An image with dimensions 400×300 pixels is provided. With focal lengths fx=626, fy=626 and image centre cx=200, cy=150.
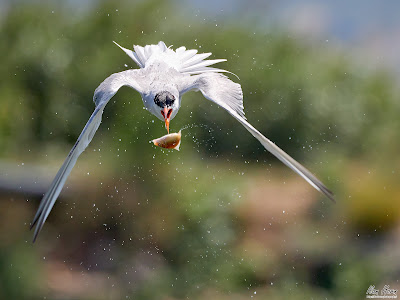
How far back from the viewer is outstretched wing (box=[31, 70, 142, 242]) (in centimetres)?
292

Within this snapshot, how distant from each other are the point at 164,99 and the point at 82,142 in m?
0.51

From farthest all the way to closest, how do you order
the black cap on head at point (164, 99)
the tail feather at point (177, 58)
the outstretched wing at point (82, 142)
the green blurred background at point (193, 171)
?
1. the green blurred background at point (193, 171)
2. the tail feather at point (177, 58)
3. the black cap on head at point (164, 99)
4. the outstretched wing at point (82, 142)

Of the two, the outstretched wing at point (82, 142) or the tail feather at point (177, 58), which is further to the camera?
the tail feather at point (177, 58)

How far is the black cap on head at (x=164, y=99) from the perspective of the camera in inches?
131

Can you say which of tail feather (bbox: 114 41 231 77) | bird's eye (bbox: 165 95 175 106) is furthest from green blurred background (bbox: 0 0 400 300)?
bird's eye (bbox: 165 95 175 106)

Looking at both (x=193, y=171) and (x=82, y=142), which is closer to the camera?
(x=82, y=142)

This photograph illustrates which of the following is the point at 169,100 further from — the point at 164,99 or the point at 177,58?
the point at 177,58

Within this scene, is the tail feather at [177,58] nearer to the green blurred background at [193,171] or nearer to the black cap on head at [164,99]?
the black cap on head at [164,99]

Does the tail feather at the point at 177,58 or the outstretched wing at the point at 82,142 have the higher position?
the tail feather at the point at 177,58

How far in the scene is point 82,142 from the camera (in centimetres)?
311

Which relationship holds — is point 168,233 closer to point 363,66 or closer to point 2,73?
point 2,73

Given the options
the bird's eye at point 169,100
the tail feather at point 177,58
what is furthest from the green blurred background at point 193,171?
the bird's eye at point 169,100

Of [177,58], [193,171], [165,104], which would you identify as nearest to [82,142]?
[165,104]

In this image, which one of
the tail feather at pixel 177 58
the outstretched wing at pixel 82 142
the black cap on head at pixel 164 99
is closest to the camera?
the outstretched wing at pixel 82 142
